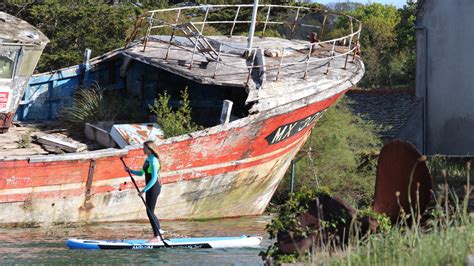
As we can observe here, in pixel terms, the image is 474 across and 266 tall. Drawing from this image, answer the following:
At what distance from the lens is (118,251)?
12.3 meters

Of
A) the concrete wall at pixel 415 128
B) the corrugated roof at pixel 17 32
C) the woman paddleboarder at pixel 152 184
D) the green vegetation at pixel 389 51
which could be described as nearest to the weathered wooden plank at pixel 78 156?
the woman paddleboarder at pixel 152 184

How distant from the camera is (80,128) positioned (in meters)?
17.5

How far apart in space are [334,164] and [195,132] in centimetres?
659

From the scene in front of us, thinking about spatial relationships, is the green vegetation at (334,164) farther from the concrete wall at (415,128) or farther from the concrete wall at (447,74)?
the concrete wall at (415,128)

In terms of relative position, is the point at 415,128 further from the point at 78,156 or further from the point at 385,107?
the point at 78,156

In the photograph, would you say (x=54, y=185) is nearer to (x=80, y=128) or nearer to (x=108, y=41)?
(x=80, y=128)

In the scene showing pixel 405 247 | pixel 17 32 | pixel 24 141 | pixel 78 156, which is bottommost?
pixel 24 141

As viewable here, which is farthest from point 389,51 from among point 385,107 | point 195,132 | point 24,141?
point 24,141

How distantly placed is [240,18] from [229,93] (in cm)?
1563

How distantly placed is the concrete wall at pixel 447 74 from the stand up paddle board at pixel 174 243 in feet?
47.1

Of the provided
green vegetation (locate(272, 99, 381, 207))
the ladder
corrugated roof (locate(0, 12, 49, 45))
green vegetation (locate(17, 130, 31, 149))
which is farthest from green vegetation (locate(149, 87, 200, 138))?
green vegetation (locate(272, 99, 381, 207))

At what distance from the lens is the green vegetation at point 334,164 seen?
21.1 meters

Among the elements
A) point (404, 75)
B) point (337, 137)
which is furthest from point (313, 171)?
point (404, 75)

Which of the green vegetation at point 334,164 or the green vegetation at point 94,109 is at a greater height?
the green vegetation at point 94,109
